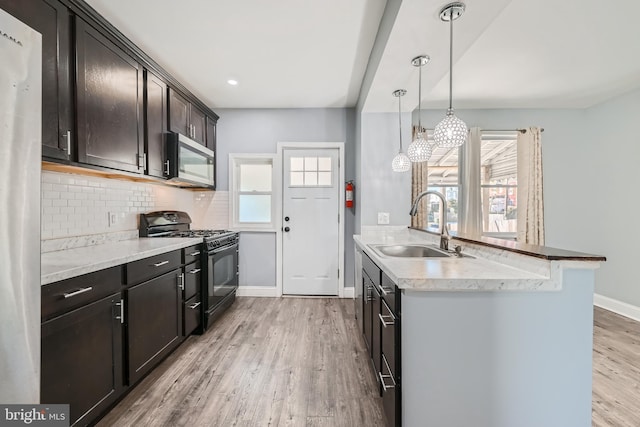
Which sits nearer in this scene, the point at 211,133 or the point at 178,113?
the point at 178,113

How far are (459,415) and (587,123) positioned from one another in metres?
4.46

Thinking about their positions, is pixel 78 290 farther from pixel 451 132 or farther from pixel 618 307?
pixel 618 307

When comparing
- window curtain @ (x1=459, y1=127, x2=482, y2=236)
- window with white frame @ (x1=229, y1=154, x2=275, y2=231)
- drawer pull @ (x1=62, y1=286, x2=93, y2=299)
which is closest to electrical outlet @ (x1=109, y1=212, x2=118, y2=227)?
drawer pull @ (x1=62, y1=286, x2=93, y2=299)

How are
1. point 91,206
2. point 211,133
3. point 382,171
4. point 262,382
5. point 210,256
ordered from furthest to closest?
point 211,133
point 382,171
point 210,256
point 91,206
point 262,382

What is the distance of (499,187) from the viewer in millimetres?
3861

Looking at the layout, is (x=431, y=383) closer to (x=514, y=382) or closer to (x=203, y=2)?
(x=514, y=382)

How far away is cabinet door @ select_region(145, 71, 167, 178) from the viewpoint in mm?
2336

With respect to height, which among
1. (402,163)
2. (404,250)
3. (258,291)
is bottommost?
(258,291)

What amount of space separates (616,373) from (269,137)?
409cm

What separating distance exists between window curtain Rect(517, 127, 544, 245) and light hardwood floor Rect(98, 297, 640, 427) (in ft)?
4.02

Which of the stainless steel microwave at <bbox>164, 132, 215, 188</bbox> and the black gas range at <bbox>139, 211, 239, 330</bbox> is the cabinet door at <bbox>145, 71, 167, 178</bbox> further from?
the black gas range at <bbox>139, 211, 239, 330</bbox>

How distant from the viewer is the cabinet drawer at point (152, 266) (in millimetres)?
1698

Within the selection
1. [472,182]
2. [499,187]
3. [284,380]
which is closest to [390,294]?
[284,380]

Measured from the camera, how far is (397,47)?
72.3 inches
